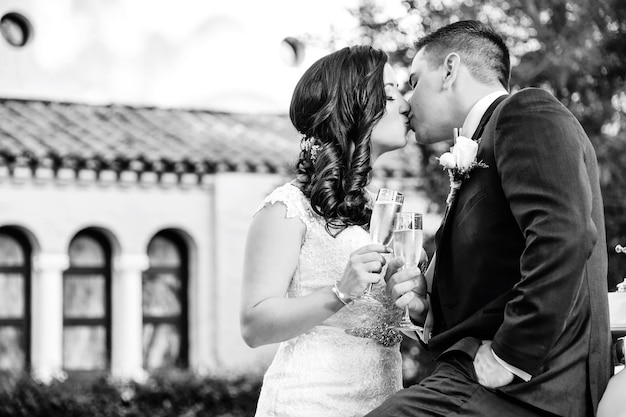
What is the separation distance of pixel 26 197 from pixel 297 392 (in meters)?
12.4

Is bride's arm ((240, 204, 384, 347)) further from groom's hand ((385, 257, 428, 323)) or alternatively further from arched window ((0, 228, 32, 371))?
arched window ((0, 228, 32, 371))

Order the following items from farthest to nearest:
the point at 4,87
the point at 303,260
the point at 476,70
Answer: the point at 4,87
the point at 303,260
the point at 476,70

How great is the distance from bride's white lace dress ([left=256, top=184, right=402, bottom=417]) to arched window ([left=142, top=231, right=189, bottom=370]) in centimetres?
1259

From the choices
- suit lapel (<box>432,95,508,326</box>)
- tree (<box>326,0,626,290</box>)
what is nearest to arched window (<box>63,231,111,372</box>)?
tree (<box>326,0,626,290</box>)

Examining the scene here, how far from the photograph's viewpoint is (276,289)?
3648 millimetres

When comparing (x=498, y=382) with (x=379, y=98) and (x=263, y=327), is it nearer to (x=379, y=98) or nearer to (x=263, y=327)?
(x=263, y=327)

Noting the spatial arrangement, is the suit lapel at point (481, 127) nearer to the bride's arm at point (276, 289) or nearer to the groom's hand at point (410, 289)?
the groom's hand at point (410, 289)

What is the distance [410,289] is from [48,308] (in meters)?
12.6

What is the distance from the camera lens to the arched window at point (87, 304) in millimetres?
15734

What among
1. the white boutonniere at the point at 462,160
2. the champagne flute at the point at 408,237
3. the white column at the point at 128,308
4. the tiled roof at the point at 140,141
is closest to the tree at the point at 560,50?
the tiled roof at the point at 140,141

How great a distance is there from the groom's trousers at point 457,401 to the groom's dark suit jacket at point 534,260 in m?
0.05

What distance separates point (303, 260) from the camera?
151 inches

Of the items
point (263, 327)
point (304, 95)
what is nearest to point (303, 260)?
point (263, 327)

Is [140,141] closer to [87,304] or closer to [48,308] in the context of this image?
[87,304]
